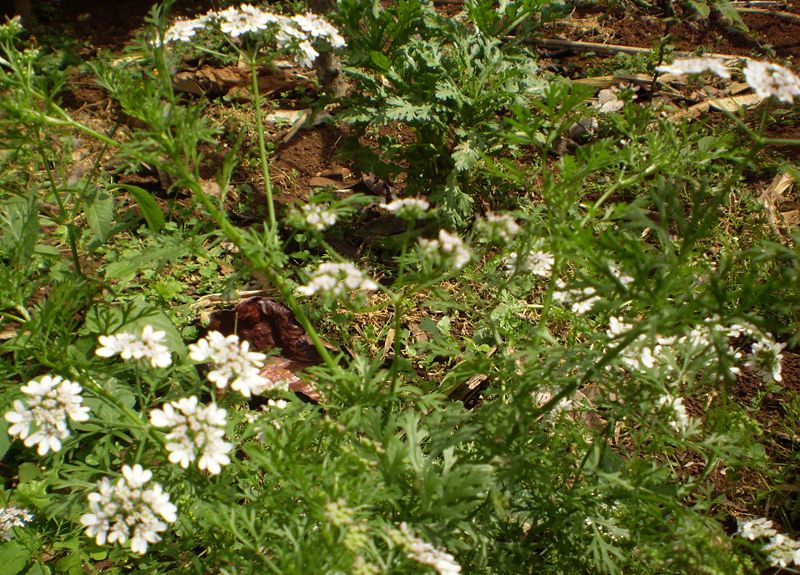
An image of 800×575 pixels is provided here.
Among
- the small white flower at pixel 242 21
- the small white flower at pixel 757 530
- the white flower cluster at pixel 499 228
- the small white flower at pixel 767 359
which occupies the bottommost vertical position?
the small white flower at pixel 757 530

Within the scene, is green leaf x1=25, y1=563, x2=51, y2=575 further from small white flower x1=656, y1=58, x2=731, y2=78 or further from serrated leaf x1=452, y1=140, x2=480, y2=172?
small white flower x1=656, y1=58, x2=731, y2=78

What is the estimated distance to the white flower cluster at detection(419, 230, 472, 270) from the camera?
6.02 feet

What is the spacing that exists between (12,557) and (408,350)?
1919 millimetres

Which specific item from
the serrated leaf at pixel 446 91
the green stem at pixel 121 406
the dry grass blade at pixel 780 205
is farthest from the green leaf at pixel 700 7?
the green stem at pixel 121 406

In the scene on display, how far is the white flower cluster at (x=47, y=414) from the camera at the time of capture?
1.87m

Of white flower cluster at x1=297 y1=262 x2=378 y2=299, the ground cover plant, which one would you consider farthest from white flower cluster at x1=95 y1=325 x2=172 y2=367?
white flower cluster at x1=297 y1=262 x2=378 y2=299

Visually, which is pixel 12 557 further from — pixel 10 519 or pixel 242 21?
pixel 242 21

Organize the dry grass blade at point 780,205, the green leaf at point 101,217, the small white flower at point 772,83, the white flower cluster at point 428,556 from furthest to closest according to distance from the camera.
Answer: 1. the dry grass blade at point 780,205
2. the green leaf at point 101,217
3. the small white flower at point 772,83
4. the white flower cluster at point 428,556

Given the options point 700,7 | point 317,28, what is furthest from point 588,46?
point 317,28

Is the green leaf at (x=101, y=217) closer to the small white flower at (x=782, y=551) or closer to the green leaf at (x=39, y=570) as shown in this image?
the green leaf at (x=39, y=570)

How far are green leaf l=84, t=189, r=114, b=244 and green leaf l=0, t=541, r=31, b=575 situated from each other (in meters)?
1.35

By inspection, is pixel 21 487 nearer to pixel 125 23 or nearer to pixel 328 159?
pixel 328 159

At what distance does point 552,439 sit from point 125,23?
19.7ft

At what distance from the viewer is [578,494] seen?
86.9 inches
